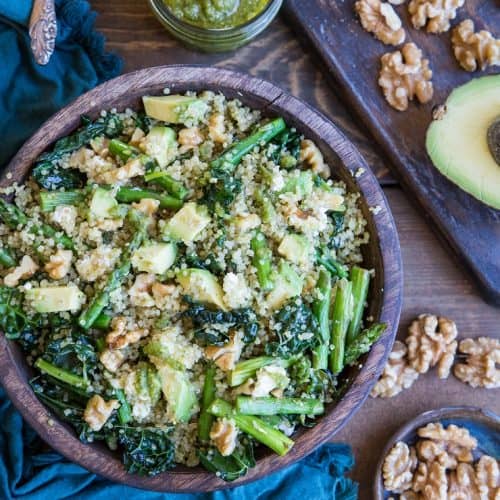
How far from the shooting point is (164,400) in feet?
7.03

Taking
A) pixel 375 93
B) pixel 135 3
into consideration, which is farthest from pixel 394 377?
pixel 135 3

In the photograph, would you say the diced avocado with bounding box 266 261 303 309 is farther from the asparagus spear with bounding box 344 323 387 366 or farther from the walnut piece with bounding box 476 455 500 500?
the walnut piece with bounding box 476 455 500 500

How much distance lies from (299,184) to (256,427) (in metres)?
0.69

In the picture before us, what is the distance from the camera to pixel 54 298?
2070 mm

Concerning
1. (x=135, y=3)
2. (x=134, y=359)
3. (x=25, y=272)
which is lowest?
(x=134, y=359)

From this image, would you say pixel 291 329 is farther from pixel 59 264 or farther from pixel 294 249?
pixel 59 264

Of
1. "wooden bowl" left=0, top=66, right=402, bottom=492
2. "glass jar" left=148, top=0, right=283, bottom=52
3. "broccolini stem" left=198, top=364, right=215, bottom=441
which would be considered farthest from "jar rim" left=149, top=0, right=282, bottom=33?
"broccolini stem" left=198, top=364, right=215, bottom=441

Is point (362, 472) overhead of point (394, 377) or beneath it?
beneath

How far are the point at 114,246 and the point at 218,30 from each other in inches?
32.5

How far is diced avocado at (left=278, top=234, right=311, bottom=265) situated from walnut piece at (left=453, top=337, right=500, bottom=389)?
0.93m

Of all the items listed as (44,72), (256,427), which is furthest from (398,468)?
(44,72)

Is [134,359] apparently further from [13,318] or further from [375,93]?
[375,93]

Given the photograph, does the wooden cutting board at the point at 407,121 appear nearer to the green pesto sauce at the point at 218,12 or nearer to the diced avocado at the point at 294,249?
the green pesto sauce at the point at 218,12

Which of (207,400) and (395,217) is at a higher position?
(207,400)
